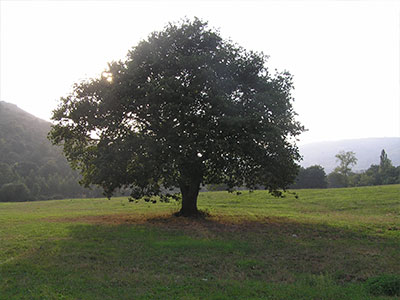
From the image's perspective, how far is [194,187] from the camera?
76.0 feet

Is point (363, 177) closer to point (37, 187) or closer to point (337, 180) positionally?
point (337, 180)

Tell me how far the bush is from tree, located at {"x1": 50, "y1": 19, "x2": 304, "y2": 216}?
1072 centimetres

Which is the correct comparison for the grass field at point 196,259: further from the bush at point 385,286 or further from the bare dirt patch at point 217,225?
the bush at point 385,286

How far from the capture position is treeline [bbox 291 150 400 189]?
8125 centimetres

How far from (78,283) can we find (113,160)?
10.3 metres

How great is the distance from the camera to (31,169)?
10531 cm

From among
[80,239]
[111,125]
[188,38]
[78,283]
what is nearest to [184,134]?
[111,125]

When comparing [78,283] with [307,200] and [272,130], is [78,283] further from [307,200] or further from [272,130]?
[307,200]

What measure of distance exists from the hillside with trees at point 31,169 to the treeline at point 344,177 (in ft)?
190

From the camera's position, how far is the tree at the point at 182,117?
1895cm

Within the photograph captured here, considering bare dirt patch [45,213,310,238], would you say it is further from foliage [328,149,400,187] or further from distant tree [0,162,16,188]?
distant tree [0,162,16,188]

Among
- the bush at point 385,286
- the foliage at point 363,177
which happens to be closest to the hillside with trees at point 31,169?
the bush at point 385,286

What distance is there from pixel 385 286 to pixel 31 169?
115 metres

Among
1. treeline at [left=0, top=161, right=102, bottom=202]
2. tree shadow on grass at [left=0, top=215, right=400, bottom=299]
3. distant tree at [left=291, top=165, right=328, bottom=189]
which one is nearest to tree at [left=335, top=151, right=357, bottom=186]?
distant tree at [left=291, top=165, right=328, bottom=189]
